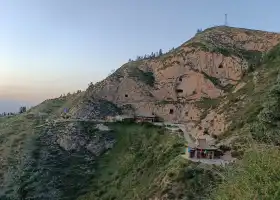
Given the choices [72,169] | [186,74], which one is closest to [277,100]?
[72,169]

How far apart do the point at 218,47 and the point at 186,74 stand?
31.8 feet

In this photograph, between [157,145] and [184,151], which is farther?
[157,145]

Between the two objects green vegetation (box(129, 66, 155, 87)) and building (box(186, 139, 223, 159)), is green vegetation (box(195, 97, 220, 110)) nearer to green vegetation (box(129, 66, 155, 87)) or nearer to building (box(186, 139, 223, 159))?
green vegetation (box(129, 66, 155, 87))

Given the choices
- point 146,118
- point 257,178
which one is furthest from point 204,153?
point 146,118

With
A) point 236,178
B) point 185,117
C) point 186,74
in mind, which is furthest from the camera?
point 186,74

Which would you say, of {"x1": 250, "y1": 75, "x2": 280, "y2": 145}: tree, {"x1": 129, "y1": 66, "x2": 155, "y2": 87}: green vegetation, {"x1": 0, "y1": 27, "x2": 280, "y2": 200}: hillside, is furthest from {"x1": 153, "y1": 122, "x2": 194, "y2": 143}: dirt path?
{"x1": 250, "y1": 75, "x2": 280, "y2": 145}: tree

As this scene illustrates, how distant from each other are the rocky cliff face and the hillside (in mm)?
210

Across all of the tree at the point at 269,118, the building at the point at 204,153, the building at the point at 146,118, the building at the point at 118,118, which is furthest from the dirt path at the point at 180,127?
the tree at the point at 269,118

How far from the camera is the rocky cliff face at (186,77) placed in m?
81.4

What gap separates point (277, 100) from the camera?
4919 centimetres

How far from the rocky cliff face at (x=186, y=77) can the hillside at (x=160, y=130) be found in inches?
8.3

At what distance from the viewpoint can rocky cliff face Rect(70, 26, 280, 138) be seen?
8138cm

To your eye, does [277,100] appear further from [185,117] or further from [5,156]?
[5,156]

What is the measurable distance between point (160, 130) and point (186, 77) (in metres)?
19.9
